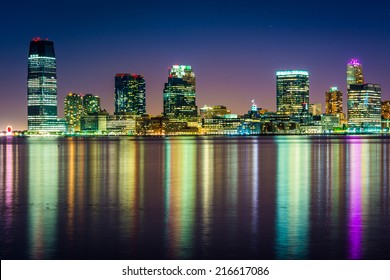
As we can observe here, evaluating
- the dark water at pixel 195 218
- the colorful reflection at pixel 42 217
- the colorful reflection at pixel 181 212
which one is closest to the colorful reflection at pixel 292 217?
the dark water at pixel 195 218

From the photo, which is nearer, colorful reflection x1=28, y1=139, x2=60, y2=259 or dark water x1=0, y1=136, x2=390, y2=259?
dark water x1=0, y1=136, x2=390, y2=259

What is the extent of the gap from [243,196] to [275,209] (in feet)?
15.9

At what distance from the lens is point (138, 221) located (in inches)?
814

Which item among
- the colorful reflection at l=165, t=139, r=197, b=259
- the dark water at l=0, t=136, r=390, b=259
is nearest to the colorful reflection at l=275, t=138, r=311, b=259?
the dark water at l=0, t=136, r=390, b=259

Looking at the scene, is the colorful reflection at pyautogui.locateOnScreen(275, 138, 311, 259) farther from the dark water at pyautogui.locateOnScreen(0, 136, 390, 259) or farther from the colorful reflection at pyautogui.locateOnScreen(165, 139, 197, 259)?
the colorful reflection at pyautogui.locateOnScreen(165, 139, 197, 259)

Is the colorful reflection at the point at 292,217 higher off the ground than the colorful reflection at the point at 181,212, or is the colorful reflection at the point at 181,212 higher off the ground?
the colorful reflection at the point at 181,212

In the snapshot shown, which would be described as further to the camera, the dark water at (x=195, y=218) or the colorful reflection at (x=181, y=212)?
the colorful reflection at (x=181, y=212)

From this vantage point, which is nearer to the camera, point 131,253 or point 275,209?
point 131,253

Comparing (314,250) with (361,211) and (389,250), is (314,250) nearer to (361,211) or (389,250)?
(389,250)

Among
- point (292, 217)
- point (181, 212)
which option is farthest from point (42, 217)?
point (292, 217)

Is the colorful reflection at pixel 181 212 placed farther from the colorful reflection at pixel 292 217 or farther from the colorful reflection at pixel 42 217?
the colorful reflection at pixel 42 217
